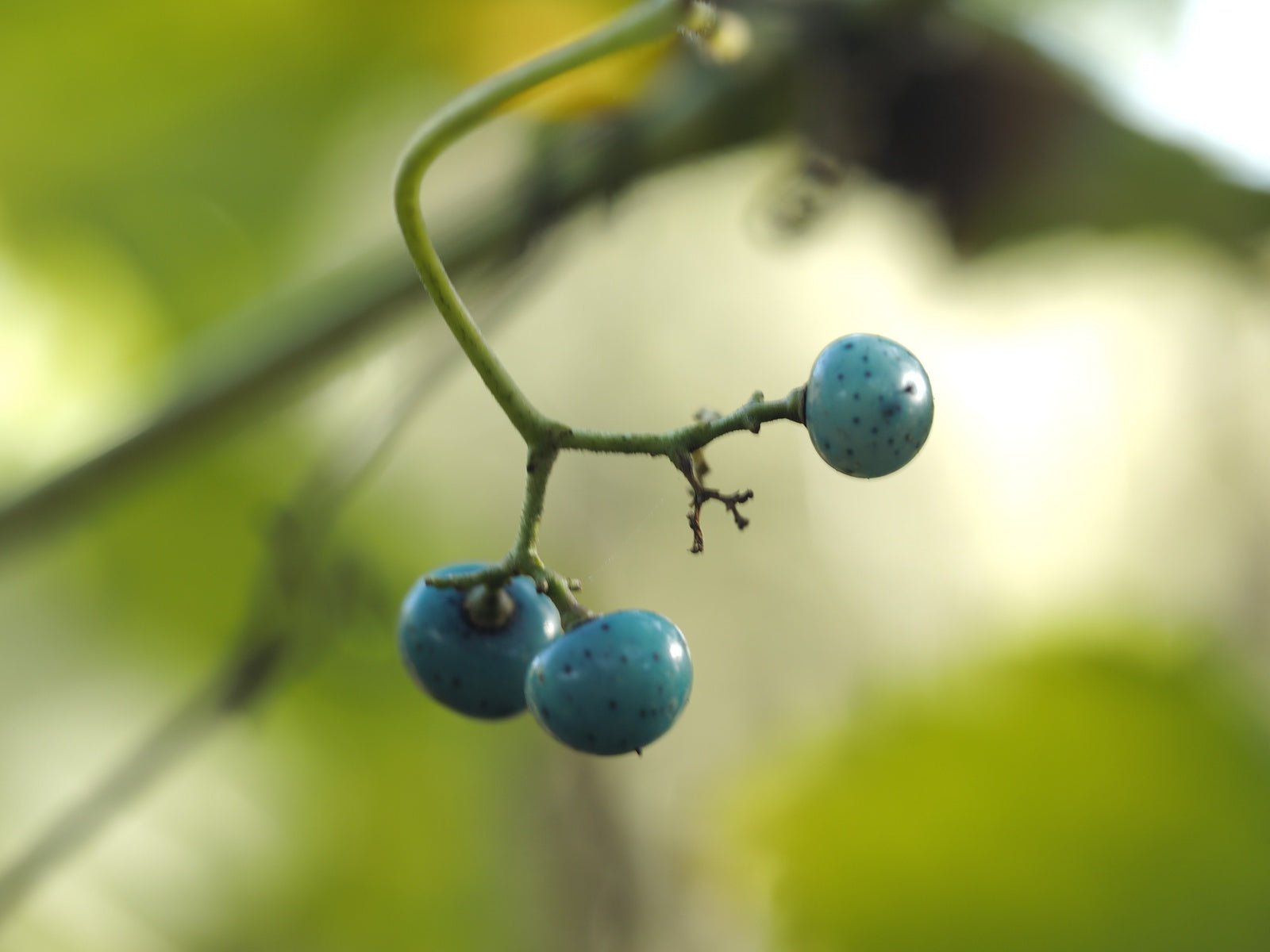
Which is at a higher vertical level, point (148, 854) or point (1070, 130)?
point (1070, 130)

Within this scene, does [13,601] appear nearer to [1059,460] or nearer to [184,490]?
[184,490]

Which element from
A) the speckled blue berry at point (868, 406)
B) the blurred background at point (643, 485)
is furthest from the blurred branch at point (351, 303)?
the speckled blue berry at point (868, 406)

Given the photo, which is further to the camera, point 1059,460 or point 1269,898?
point 1059,460

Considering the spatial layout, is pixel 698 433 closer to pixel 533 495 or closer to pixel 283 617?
pixel 533 495

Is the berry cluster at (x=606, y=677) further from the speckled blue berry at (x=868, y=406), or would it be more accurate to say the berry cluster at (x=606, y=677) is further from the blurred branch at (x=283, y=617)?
the blurred branch at (x=283, y=617)

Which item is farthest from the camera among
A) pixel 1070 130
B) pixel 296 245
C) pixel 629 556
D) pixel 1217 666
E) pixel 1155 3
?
pixel 629 556

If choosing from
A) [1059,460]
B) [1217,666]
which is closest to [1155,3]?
[1217,666]

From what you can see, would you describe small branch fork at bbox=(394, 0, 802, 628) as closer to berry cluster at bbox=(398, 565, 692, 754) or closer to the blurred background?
berry cluster at bbox=(398, 565, 692, 754)
